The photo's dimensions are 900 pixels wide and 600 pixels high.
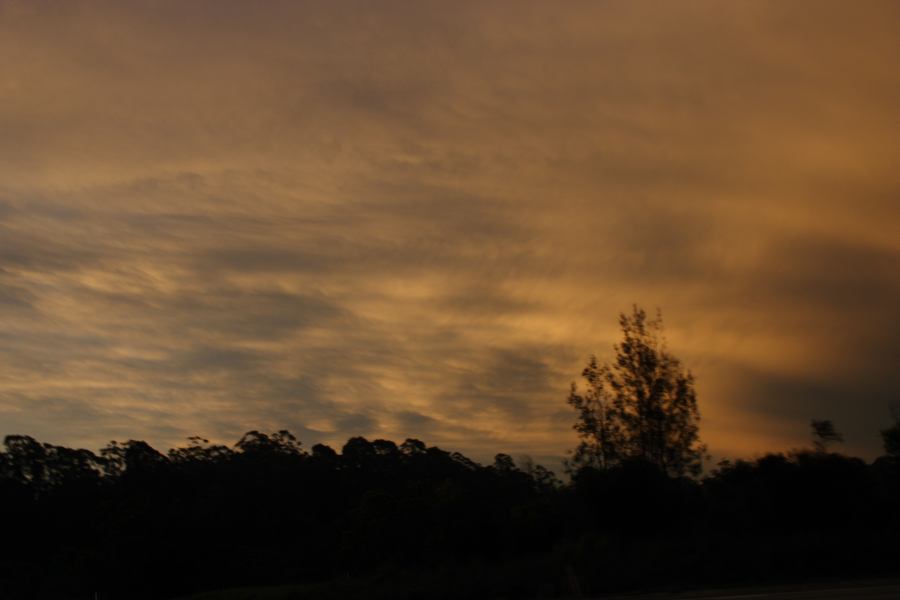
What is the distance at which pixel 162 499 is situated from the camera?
3329 inches

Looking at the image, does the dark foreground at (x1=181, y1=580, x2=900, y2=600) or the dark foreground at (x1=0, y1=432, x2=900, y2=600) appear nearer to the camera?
the dark foreground at (x1=181, y1=580, x2=900, y2=600)

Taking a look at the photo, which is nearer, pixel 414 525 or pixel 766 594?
pixel 766 594

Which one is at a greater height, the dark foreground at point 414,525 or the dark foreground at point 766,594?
the dark foreground at point 414,525

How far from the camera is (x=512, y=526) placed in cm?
5059

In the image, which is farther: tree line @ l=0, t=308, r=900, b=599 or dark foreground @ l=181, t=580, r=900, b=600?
tree line @ l=0, t=308, r=900, b=599

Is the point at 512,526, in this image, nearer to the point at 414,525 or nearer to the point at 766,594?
the point at 414,525

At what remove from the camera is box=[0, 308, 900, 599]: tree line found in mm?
34719

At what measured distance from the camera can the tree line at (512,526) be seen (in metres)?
34.7

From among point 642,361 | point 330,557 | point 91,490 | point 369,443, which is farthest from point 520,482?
point 91,490

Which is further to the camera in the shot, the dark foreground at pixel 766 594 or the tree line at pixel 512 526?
the tree line at pixel 512 526

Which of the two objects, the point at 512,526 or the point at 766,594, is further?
the point at 512,526

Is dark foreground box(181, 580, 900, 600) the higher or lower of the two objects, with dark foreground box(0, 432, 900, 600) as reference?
lower

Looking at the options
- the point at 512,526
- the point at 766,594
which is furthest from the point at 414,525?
the point at 766,594

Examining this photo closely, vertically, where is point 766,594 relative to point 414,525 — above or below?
below
